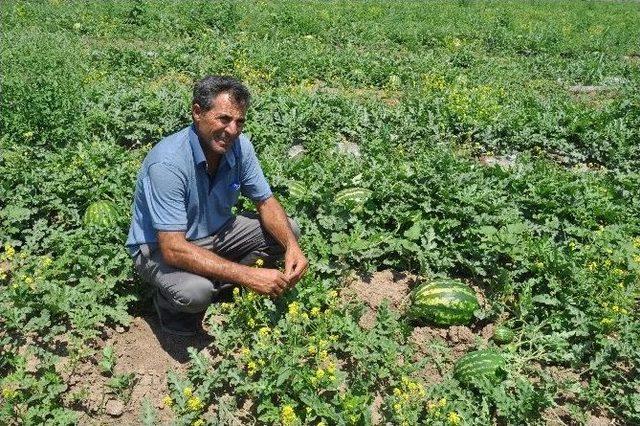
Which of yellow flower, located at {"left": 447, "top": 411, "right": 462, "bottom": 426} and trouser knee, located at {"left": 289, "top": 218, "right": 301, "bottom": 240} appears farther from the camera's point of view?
trouser knee, located at {"left": 289, "top": 218, "right": 301, "bottom": 240}

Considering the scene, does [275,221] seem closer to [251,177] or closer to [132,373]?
[251,177]

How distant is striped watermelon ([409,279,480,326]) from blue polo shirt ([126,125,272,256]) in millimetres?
1474

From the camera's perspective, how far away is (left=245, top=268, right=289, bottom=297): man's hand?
12.9ft

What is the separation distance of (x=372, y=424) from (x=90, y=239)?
2.77m

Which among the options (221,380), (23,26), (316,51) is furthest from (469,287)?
(23,26)

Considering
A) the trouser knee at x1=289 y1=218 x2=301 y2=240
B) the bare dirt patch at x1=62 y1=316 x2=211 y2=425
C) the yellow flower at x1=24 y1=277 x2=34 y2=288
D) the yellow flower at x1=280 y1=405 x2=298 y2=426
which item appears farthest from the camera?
Result: the trouser knee at x1=289 y1=218 x2=301 y2=240

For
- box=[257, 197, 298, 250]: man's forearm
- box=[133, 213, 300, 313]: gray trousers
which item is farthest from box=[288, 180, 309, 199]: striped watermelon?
box=[257, 197, 298, 250]: man's forearm

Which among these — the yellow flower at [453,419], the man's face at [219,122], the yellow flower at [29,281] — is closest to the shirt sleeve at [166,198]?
the man's face at [219,122]

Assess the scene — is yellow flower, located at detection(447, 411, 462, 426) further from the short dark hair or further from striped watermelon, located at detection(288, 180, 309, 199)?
striped watermelon, located at detection(288, 180, 309, 199)

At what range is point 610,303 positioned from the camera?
4.45m

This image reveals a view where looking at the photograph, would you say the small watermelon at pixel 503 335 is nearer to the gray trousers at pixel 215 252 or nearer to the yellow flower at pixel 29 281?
the gray trousers at pixel 215 252

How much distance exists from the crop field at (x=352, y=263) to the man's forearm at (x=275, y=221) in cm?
35

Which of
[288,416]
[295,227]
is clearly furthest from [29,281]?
[288,416]

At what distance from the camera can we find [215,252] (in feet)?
15.1
